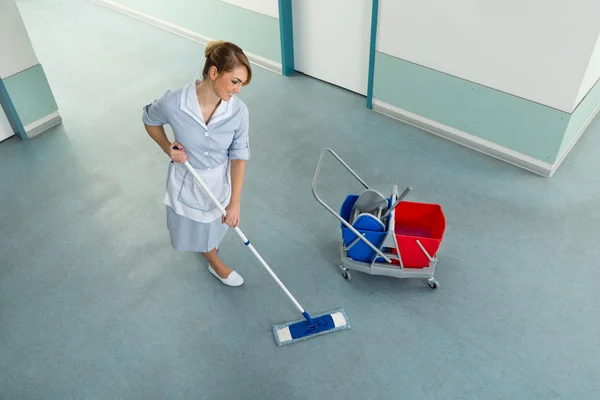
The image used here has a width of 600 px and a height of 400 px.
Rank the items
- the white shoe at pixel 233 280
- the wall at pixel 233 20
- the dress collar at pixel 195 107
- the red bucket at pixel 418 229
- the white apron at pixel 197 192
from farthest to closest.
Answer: the wall at pixel 233 20 → the white shoe at pixel 233 280 → the red bucket at pixel 418 229 → the white apron at pixel 197 192 → the dress collar at pixel 195 107

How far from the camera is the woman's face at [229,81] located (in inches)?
82.7

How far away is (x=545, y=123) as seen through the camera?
3.56m

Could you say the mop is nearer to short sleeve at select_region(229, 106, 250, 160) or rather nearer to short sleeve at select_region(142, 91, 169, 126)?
short sleeve at select_region(229, 106, 250, 160)

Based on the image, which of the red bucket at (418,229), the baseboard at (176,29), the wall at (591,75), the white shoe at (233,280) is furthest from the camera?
the baseboard at (176,29)

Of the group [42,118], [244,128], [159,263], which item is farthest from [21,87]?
[244,128]

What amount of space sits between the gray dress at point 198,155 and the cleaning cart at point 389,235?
0.52 meters

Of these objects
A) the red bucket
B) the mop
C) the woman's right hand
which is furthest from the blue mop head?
the woman's right hand

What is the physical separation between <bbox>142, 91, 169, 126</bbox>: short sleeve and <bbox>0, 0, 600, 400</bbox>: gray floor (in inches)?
46.2

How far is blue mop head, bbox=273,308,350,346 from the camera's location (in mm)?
2803

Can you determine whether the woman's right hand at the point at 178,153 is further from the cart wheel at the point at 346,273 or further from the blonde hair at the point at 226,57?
the cart wheel at the point at 346,273

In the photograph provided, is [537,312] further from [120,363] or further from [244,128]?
[120,363]

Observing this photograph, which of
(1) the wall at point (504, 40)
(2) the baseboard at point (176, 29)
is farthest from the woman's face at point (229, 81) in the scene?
(2) the baseboard at point (176, 29)

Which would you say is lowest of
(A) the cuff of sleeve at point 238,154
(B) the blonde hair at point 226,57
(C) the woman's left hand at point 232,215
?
(C) the woman's left hand at point 232,215

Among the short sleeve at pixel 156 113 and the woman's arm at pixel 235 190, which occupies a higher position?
the short sleeve at pixel 156 113
